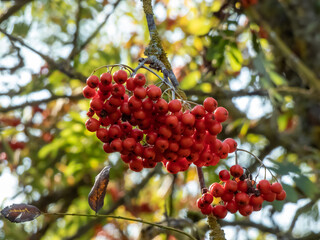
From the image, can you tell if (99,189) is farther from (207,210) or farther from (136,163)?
(207,210)

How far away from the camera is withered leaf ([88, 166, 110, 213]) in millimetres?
1478

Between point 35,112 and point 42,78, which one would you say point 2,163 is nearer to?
point 35,112

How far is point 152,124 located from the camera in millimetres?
1569

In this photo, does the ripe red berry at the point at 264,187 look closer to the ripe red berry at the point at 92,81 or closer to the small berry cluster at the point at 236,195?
the small berry cluster at the point at 236,195

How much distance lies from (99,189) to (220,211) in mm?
511

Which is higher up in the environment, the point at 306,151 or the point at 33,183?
the point at 306,151

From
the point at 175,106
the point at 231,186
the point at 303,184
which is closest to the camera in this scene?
the point at 175,106

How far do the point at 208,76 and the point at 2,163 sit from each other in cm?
273

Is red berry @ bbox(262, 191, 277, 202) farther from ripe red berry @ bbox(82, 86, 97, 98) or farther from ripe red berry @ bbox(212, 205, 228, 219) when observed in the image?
ripe red berry @ bbox(82, 86, 97, 98)

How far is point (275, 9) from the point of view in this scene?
4664mm

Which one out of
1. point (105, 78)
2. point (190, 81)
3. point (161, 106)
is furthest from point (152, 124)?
point (190, 81)

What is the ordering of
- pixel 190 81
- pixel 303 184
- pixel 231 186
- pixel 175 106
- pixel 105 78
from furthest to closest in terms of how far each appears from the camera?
pixel 190 81 < pixel 303 184 < pixel 231 186 < pixel 105 78 < pixel 175 106

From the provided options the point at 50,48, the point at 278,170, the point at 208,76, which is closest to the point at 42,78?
the point at 50,48

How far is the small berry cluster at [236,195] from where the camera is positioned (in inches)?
64.2
